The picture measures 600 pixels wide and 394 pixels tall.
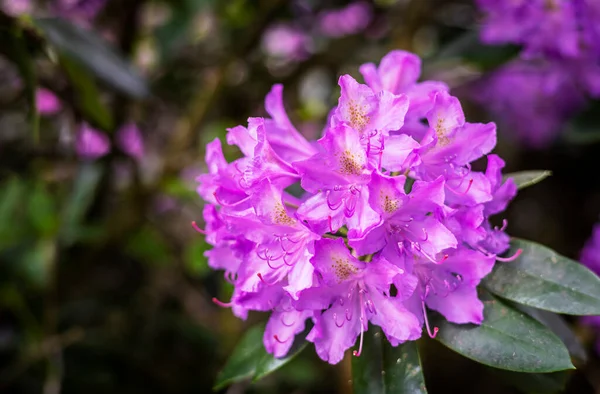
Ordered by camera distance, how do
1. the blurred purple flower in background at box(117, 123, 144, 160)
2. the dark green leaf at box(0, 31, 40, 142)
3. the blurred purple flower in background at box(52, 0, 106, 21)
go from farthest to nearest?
the blurred purple flower in background at box(52, 0, 106, 21), the blurred purple flower in background at box(117, 123, 144, 160), the dark green leaf at box(0, 31, 40, 142)

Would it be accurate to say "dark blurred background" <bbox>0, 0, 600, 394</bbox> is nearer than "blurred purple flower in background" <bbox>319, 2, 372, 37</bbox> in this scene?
Yes

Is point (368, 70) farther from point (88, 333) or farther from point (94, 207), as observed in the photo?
point (88, 333)

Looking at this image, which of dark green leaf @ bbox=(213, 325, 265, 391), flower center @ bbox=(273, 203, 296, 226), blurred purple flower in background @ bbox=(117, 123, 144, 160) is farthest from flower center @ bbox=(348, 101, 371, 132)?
blurred purple flower in background @ bbox=(117, 123, 144, 160)

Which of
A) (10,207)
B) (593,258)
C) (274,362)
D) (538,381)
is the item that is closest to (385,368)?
(274,362)

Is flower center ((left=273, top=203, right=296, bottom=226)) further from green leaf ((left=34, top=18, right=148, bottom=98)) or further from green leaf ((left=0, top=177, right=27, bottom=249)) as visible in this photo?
green leaf ((left=0, top=177, right=27, bottom=249))

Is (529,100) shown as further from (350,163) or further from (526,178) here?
(350,163)

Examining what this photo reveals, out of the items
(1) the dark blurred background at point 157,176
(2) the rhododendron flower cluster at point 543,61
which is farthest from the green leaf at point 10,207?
(2) the rhododendron flower cluster at point 543,61

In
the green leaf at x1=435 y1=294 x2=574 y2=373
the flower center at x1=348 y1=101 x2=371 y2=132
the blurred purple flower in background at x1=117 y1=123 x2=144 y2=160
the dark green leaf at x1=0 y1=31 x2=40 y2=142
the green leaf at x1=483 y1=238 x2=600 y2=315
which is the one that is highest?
the dark green leaf at x1=0 y1=31 x2=40 y2=142
